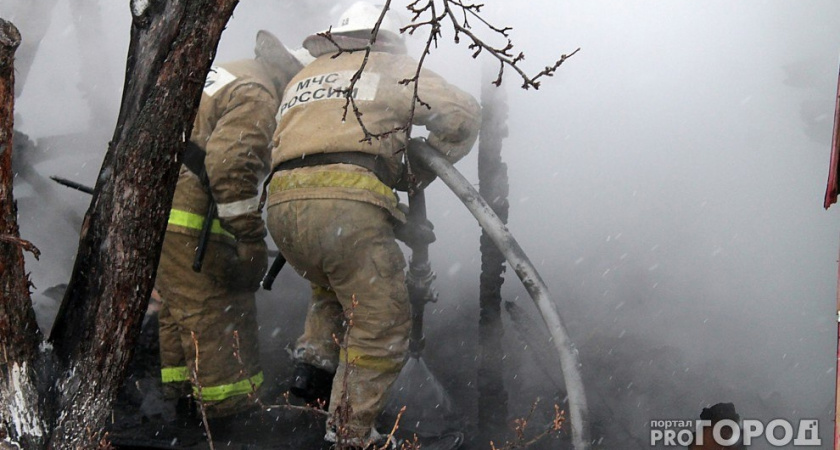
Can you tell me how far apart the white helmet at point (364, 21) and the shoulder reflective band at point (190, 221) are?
3.80 ft

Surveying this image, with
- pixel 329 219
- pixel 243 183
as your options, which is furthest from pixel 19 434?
pixel 243 183

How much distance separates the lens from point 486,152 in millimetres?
4402

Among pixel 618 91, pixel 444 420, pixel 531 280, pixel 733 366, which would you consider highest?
pixel 618 91

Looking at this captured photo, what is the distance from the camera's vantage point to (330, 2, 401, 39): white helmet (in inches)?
138

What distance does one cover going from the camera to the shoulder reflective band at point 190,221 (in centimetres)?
376

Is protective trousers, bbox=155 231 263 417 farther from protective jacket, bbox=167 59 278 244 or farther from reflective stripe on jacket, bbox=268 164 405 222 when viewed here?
reflective stripe on jacket, bbox=268 164 405 222

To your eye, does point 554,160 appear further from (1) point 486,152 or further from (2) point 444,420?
(2) point 444,420

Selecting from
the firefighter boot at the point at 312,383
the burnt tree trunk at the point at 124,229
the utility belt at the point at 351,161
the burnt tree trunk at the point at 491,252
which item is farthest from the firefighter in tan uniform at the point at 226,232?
the burnt tree trunk at the point at 124,229

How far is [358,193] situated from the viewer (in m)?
3.16

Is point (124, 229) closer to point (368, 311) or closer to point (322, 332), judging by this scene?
point (368, 311)

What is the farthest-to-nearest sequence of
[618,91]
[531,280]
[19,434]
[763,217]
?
[618,91]
[763,217]
[531,280]
[19,434]

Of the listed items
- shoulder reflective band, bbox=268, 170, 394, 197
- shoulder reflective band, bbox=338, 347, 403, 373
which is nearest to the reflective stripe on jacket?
shoulder reflective band, bbox=268, 170, 394, 197

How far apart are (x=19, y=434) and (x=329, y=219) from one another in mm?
1496

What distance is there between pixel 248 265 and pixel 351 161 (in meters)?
1.01
